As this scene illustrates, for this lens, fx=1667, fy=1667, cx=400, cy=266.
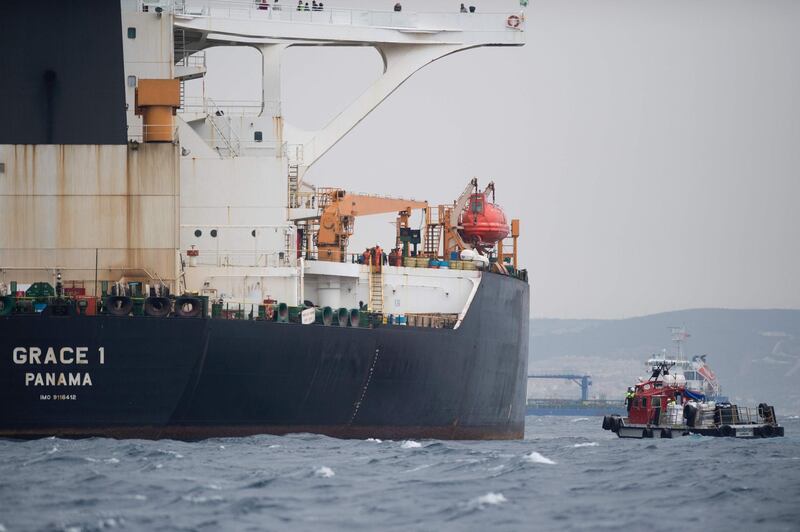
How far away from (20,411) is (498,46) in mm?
23569

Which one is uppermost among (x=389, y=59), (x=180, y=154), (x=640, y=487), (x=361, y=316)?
(x=389, y=59)

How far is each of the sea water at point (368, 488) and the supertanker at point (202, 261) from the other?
190 centimetres

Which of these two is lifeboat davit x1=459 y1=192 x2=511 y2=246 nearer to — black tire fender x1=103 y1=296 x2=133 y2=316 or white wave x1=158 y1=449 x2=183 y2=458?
black tire fender x1=103 y1=296 x2=133 y2=316

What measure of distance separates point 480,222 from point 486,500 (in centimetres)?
3070

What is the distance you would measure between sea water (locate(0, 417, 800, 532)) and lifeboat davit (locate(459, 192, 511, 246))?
1727cm

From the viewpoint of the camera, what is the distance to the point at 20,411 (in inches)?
1699

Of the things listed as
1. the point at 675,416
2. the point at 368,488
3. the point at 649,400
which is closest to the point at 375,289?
the point at 675,416

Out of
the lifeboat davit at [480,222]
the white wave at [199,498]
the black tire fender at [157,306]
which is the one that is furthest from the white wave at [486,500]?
the lifeboat davit at [480,222]

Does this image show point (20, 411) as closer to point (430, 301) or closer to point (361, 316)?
point (361, 316)

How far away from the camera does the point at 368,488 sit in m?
33.9

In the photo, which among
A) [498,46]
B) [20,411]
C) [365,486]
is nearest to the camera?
[365,486]

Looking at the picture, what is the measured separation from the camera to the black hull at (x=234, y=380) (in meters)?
43.1

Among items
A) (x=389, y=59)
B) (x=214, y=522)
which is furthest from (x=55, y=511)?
(x=389, y=59)

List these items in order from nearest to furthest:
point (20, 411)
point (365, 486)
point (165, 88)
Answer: point (365, 486) → point (20, 411) → point (165, 88)
